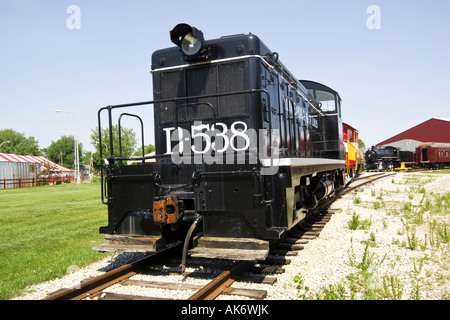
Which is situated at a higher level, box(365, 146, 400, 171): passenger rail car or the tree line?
the tree line

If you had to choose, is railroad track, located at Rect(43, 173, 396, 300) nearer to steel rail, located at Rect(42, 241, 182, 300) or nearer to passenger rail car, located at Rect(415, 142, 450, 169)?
steel rail, located at Rect(42, 241, 182, 300)

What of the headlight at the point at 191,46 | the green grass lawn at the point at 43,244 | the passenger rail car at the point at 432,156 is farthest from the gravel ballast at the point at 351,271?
the passenger rail car at the point at 432,156

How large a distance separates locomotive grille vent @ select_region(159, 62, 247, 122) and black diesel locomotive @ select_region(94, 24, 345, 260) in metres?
0.02

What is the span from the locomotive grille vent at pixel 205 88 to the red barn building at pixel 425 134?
51255 millimetres

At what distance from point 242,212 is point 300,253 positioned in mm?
1599

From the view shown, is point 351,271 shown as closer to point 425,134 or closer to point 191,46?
point 191,46

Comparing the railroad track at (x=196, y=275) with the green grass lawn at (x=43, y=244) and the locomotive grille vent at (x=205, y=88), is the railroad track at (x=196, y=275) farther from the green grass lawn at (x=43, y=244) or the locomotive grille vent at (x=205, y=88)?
the locomotive grille vent at (x=205, y=88)

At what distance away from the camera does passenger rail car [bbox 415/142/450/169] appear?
3666cm

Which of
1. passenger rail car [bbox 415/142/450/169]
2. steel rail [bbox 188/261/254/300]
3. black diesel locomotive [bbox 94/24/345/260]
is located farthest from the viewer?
passenger rail car [bbox 415/142/450/169]

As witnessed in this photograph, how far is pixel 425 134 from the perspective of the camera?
179 ft

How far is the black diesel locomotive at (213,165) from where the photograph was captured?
14.3 ft

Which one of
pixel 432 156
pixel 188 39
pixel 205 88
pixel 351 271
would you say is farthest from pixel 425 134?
pixel 188 39

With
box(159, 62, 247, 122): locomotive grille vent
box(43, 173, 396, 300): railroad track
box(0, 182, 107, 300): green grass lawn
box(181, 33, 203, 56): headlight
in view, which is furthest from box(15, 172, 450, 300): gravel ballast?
box(181, 33, 203, 56): headlight
